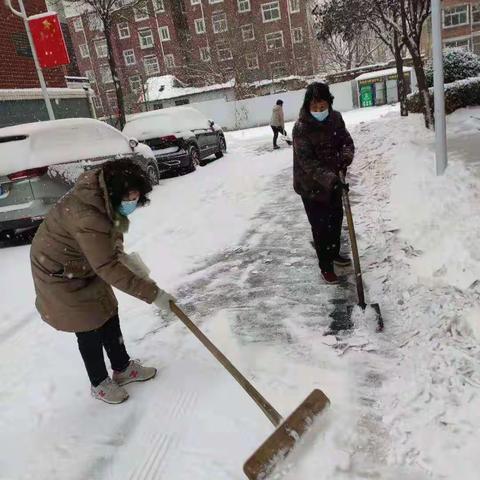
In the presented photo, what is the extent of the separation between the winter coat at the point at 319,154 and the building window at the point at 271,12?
42.1 m

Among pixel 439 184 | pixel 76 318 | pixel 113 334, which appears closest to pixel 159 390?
pixel 113 334

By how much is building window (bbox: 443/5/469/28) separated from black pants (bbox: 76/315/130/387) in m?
44.2

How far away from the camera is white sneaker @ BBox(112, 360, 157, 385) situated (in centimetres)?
307

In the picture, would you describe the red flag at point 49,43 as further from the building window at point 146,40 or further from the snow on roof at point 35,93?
the building window at point 146,40

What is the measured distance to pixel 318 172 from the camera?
145 inches

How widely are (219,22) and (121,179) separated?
45.1m

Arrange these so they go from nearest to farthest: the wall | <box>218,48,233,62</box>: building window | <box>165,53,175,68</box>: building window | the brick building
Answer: the wall, the brick building, <box>218,48,233,62</box>: building window, <box>165,53,175,68</box>: building window

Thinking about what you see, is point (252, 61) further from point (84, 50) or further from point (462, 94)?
point (462, 94)

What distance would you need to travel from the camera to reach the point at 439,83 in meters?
5.58

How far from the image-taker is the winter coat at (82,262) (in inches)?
93.1

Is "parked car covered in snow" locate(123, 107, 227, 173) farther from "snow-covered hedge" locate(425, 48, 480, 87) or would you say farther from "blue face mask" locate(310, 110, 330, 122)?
"blue face mask" locate(310, 110, 330, 122)

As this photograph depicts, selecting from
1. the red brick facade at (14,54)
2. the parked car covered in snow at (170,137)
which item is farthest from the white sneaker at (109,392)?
the red brick facade at (14,54)

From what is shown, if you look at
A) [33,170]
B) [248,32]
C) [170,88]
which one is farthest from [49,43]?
[248,32]

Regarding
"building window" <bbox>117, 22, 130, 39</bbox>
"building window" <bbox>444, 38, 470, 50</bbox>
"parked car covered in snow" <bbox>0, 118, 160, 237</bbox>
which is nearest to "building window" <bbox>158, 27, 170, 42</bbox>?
"building window" <bbox>117, 22, 130, 39</bbox>
